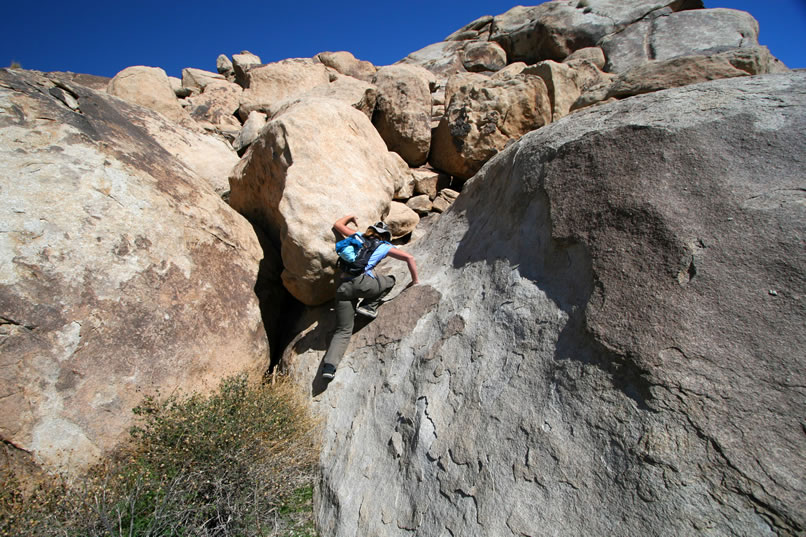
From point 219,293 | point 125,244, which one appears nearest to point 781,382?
point 219,293

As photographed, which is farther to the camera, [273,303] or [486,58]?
[486,58]

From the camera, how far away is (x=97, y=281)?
2.62m

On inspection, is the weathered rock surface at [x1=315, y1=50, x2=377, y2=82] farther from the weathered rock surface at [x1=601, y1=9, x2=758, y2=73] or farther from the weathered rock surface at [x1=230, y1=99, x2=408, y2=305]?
the weathered rock surface at [x1=230, y1=99, x2=408, y2=305]

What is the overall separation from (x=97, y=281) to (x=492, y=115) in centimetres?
455

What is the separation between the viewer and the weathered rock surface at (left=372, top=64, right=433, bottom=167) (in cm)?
568

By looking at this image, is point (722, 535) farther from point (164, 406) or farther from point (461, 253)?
point (164, 406)

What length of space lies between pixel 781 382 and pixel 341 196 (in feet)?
9.65

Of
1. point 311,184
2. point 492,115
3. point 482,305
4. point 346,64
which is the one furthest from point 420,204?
point 346,64

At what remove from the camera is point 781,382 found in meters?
1.41

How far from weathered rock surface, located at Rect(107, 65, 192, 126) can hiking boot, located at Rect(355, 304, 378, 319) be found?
17.5 ft

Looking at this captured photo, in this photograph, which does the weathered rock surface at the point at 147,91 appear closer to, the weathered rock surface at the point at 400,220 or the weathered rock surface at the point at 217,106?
the weathered rock surface at the point at 217,106

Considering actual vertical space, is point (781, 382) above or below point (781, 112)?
below

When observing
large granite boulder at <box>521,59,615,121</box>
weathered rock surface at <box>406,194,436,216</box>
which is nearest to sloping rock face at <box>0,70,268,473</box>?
weathered rock surface at <box>406,194,436,216</box>

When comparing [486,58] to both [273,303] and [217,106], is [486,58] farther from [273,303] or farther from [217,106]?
[273,303]
